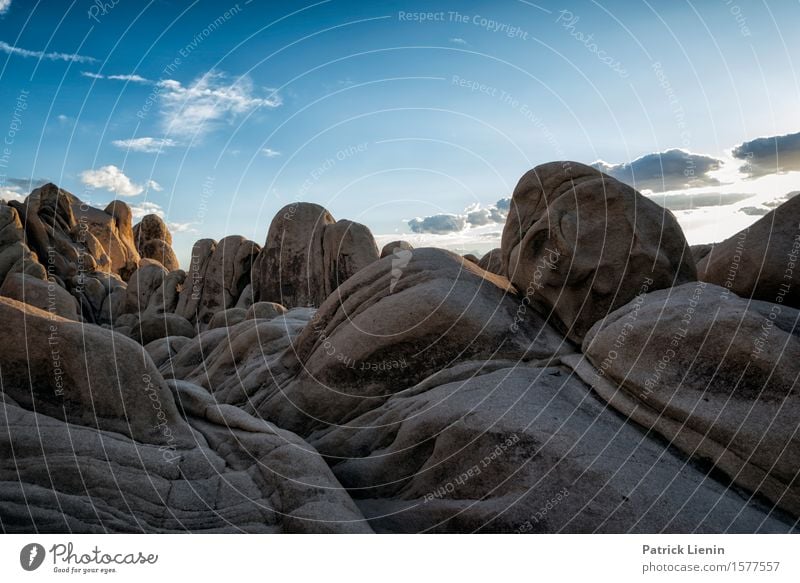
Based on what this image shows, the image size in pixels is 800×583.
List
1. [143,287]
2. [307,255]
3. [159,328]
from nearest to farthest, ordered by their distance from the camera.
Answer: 1. [159,328]
2. [307,255]
3. [143,287]

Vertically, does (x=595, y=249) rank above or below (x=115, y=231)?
below

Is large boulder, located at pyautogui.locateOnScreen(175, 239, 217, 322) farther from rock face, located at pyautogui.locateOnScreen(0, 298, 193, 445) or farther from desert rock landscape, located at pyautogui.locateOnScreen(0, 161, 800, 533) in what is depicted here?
rock face, located at pyautogui.locateOnScreen(0, 298, 193, 445)

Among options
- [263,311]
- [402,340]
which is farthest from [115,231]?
[402,340]

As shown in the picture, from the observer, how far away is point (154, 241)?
2596 inches

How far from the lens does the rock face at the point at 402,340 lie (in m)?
10.0

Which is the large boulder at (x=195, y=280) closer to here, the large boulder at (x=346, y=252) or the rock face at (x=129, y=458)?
the large boulder at (x=346, y=252)

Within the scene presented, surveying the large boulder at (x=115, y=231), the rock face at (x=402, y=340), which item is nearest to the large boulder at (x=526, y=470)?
the rock face at (x=402, y=340)

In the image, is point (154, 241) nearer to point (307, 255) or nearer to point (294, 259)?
point (294, 259)

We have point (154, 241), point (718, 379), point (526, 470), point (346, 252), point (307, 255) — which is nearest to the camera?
point (526, 470)

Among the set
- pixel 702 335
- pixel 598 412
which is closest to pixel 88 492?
pixel 598 412

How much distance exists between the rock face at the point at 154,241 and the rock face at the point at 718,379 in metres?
64.7

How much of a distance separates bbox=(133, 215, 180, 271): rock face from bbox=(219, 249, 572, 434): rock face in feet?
197

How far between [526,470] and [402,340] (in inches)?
148
